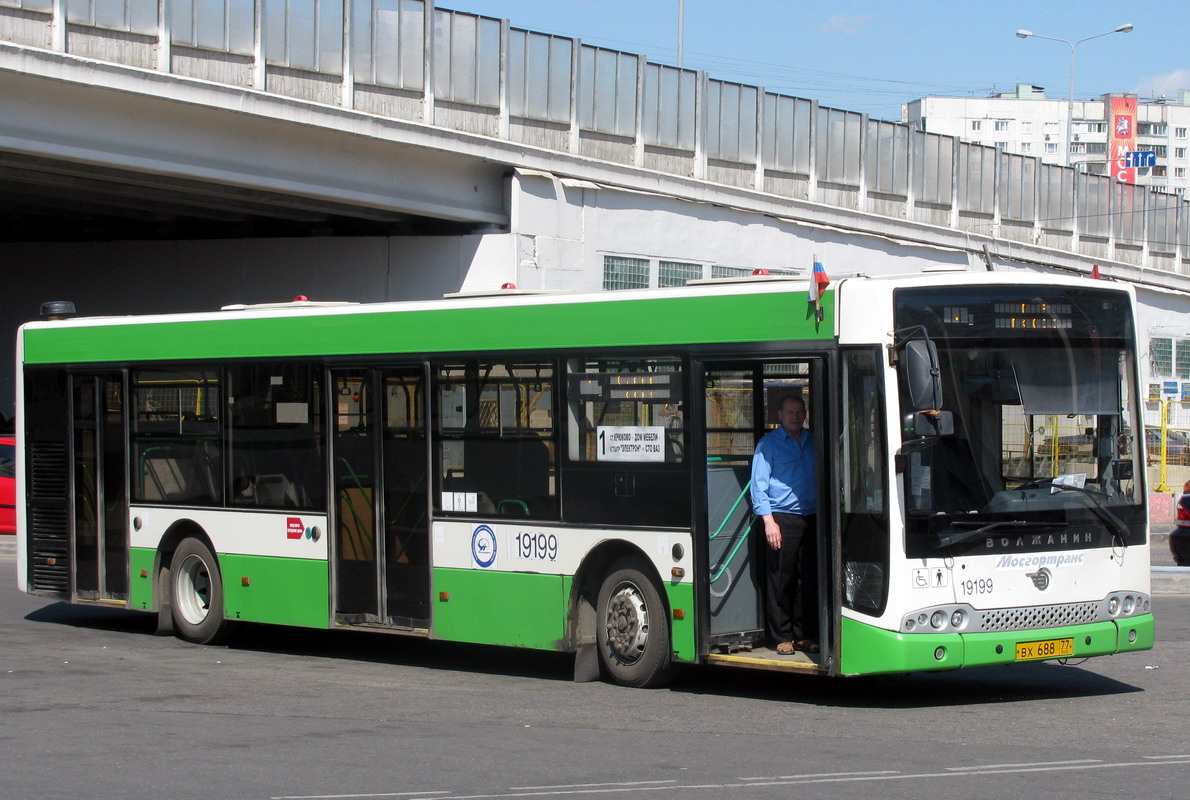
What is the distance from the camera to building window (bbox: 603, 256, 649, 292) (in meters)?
26.1

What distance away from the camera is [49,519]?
590 inches

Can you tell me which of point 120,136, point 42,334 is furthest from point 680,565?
point 120,136

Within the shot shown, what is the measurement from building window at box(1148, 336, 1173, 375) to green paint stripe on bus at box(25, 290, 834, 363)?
1279 inches

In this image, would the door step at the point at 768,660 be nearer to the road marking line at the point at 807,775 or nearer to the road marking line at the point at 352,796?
the road marking line at the point at 807,775

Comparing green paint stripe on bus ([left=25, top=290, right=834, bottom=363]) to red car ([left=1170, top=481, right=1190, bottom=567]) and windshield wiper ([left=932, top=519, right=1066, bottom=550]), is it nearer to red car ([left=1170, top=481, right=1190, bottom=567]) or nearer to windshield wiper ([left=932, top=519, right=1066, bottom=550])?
windshield wiper ([left=932, top=519, right=1066, bottom=550])

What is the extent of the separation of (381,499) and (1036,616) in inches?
202

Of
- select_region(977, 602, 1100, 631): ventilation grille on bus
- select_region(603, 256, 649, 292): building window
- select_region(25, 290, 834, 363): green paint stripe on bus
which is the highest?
select_region(603, 256, 649, 292): building window

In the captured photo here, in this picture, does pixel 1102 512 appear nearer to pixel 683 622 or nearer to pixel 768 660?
pixel 768 660

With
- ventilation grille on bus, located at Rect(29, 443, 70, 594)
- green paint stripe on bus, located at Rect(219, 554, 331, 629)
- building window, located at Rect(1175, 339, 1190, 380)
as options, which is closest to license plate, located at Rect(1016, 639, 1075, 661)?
green paint stripe on bus, located at Rect(219, 554, 331, 629)

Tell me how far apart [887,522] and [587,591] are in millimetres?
2542

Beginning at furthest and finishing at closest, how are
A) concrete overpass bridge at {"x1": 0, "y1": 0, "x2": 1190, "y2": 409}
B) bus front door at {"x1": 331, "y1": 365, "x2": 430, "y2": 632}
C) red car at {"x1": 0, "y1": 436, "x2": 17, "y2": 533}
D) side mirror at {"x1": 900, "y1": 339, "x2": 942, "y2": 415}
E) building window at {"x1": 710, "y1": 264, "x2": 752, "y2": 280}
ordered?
building window at {"x1": 710, "y1": 264, "x2": 752, "y2": 280}
red car at {"x1": 0, "y1": 436, "x2": 17, "y2": 533}
concrete overpass bridge at {"x1": 0, "y1": 0, "x2": 1190, "y2": 409}
bus front door at {"x1": 331, "y1": 365, "x2": 430, "y2": 632}
side mirror at {"x1": 900, "y1": 339, "x2": 942, "y2": 415}

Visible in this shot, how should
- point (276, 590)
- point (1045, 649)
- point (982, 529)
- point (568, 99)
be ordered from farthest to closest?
1. point (568, 99)
2. point (276, 590)
3. point (1045, 649)
4. point (982, 529)

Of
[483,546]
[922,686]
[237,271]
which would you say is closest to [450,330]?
[483,546]

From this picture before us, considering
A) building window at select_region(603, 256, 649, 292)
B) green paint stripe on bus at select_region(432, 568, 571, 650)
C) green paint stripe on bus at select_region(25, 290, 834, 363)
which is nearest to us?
green paint stripe on bus at select_region(25, 290, 834, 363)
